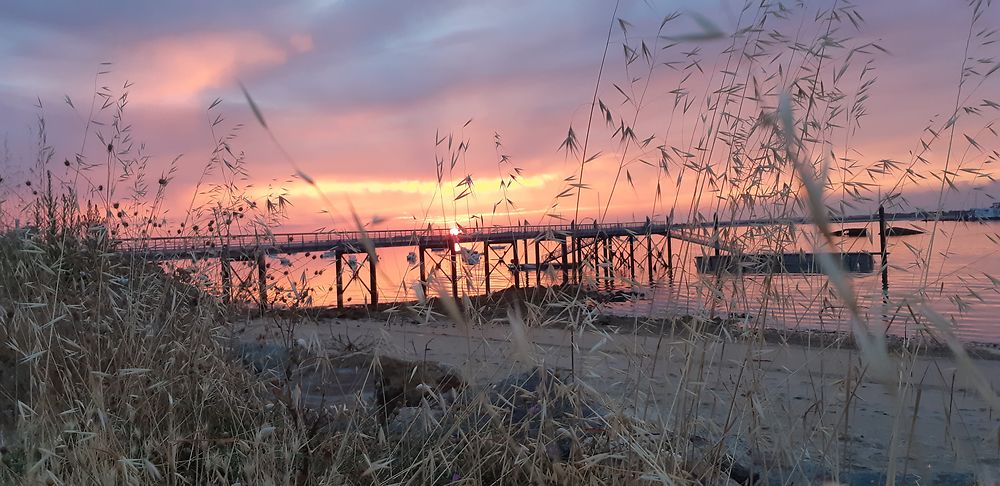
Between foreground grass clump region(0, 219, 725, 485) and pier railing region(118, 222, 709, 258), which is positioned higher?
pier railing region(118, 222, 709, 258)

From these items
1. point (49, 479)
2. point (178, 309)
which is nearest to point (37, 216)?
point (178, 309)

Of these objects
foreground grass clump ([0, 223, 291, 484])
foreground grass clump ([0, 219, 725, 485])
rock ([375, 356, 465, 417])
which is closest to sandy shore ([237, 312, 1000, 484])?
foreground grass clump ([0, 219, 725, 485])

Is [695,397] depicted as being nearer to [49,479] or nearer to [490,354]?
[490,354]

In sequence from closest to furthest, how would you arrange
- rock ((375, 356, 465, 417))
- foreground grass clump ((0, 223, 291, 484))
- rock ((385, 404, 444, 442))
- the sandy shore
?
1. the sandy shore
2. foreground grass clump ((0, 223, 291, 484))
3. rock ((385, 404, 444, 442))
4. rock ((375, 356, 465, 417))

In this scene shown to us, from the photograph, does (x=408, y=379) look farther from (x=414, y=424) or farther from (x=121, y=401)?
(x=121, y=401)

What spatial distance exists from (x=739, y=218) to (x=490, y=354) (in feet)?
3.29

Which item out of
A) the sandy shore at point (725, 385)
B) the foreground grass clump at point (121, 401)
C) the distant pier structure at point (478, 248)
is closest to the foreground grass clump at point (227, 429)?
the foreground grass clump at point (121, 401)

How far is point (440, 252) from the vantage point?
2207mm

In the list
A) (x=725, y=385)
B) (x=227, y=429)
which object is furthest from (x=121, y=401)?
(x=725, y=385)

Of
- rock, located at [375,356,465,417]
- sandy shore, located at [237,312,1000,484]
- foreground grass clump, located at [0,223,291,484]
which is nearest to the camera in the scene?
sandy shore, located at [237,312,1000,484]

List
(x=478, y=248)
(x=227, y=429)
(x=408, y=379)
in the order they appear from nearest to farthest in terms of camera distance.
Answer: (x=227, y=429), (x=478, y=248), (x=408, y=379)

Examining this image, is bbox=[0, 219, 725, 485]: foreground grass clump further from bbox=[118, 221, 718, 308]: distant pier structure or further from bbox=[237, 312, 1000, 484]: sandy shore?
bbox=[118, 221, 718, 308]: distant pier structure

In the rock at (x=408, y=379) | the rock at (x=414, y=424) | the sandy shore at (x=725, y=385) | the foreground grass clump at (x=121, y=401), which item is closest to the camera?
the sandy shore at (x=725, y=385)

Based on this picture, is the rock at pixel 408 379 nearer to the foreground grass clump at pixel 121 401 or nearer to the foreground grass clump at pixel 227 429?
the foreground grass clump at pixel 227 429
